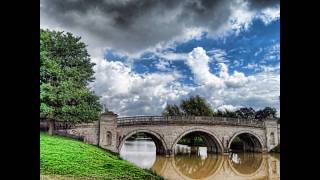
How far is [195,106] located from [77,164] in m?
16.9

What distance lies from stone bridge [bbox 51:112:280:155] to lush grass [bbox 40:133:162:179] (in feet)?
6.86

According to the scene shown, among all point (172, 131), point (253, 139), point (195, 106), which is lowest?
point (253, 139)

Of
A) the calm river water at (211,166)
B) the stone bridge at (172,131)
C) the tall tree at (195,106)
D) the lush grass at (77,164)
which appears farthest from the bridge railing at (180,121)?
the tall tree at (195,106)

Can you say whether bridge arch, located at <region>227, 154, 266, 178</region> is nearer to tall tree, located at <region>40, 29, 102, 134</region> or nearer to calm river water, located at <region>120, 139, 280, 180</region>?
calm river water, located at <region>120, 139, 280, 180</region>

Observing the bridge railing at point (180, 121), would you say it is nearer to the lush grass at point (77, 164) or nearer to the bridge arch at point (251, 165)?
the bridge arch at point (251, 165)

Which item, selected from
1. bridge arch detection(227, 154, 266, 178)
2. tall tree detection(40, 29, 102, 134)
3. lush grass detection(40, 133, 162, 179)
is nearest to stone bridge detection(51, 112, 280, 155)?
tall tree detection(40, 29, 102, 134)

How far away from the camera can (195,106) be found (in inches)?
1104

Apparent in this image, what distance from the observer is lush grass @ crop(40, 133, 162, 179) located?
11.2 metres

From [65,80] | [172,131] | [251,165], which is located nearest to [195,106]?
[172,131]

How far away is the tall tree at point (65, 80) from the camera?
15234 mm

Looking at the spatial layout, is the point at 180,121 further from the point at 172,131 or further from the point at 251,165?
the point at 251,165

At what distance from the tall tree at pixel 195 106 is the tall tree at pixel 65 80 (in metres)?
→ 12.3
